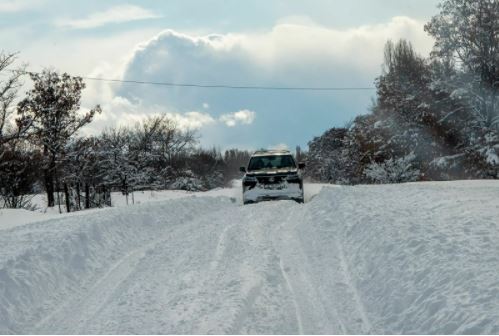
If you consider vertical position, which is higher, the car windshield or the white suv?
the car windshield

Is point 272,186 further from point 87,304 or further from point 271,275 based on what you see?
point 87,304

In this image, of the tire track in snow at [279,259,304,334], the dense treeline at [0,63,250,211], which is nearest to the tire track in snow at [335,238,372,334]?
the tire track in snow at [279,259,304,334]

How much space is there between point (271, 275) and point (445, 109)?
27444 millimetres

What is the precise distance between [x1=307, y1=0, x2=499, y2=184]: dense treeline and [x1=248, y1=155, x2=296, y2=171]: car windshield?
1550 centimetres

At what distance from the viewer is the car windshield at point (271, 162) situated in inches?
659

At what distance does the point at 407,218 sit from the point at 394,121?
26479 mm

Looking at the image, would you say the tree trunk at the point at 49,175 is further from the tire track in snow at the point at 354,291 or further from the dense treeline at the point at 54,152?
the tire track in snow at the point at 354,291

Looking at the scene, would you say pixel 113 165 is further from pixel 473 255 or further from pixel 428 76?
pixel 473 255

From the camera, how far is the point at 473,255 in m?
5.82

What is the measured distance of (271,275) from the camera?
22.4ft

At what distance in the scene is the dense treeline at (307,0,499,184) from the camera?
29.0 m

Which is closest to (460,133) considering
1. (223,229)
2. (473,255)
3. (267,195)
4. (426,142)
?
(426,142)

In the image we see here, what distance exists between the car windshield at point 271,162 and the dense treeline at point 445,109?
15.5 meters

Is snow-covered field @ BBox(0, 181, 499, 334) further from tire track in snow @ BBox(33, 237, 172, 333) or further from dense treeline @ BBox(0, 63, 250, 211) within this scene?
dense treeline @ BBox(0, 63, 250, 211)
